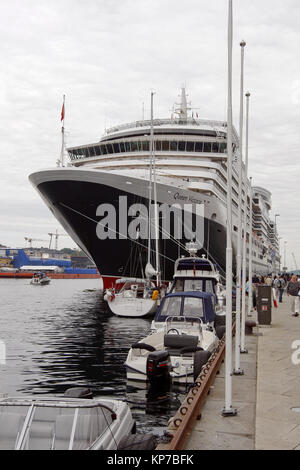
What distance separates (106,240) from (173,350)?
25662 millimetres

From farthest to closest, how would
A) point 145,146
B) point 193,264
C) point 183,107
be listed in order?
point 183,107, point 145,146, point 193,264

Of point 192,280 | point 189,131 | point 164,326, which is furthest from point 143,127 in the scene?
point 164,326

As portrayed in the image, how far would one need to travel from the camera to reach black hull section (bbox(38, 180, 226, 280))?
118ft

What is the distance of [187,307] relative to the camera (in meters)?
18.2

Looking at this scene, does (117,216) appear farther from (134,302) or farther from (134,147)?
(134,147)

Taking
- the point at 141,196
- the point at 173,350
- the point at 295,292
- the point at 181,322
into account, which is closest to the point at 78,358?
the point at 181,322

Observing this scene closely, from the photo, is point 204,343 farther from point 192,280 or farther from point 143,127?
point 143,127

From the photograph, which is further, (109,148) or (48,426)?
(109,148)

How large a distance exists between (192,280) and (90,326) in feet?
20.7

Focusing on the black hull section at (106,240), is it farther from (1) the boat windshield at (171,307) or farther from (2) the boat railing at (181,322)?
(2) the boat railing at (181,322)

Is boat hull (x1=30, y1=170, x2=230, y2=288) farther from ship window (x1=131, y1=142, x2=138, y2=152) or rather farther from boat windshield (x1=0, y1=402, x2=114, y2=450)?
boat windshield (x1=0, y1=402, x2=114, y2=450)

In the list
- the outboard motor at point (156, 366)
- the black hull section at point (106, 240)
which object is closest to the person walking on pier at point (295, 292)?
the outboard motor at point (156, 366)

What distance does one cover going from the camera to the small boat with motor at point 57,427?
614 cm

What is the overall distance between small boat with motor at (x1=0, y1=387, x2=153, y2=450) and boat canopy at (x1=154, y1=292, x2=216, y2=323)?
11.2 m
